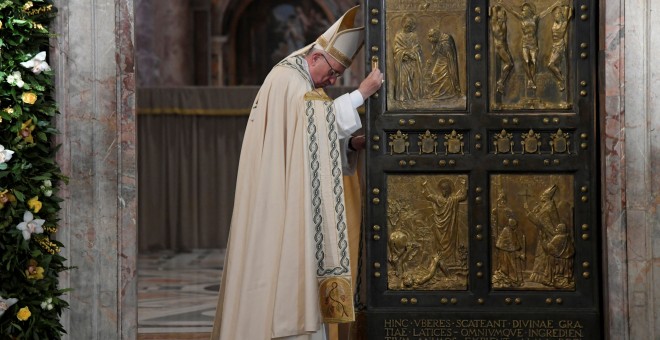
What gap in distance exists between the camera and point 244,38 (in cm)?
2078

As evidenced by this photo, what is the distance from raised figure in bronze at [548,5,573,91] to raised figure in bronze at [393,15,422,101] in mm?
815

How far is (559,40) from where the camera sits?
701cm

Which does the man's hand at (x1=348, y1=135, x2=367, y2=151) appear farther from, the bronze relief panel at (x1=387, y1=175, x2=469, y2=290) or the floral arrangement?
the floral arrangement

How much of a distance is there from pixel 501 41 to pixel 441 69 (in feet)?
1.31

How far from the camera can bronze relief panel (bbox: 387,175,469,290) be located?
7004mm

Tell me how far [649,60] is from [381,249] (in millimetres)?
1955

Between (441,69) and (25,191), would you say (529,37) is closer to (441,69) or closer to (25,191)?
(441,69)

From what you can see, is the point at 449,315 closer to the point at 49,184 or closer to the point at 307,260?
the point at 307,260

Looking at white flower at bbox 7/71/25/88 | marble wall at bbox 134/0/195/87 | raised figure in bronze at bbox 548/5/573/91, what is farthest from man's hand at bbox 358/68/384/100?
marble wall at bbox 134/0/195/87

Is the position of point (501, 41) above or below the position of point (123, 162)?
above

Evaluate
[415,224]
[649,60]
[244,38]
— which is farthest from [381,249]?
[244,38]

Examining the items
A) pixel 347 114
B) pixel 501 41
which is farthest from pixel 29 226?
pixel 501 41

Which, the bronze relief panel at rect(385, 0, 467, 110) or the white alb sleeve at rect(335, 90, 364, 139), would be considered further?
the bronze relief panel at rect(385, 0, 467, 110)

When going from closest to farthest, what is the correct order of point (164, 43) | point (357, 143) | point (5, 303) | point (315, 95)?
point (5, 303) < point (315, 95) < point (357, 143) < point (164, 43)
